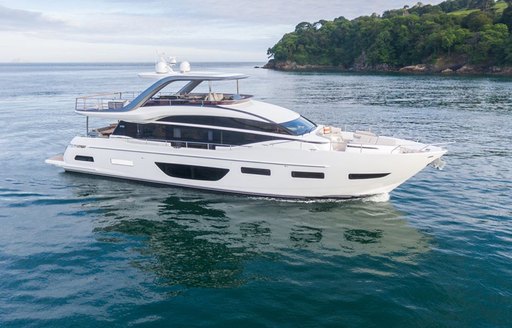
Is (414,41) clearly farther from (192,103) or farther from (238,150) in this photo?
(238,150)

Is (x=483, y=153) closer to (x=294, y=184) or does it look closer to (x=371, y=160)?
(x=371, y=160)

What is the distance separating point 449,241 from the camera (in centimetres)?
1307

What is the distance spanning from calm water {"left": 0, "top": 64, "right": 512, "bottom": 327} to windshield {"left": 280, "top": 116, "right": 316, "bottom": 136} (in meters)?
2.88

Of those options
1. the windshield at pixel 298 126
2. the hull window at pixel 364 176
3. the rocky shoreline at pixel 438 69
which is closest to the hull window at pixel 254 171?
the windshield at pixel 298 126

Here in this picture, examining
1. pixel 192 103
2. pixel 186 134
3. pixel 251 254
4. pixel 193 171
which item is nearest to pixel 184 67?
pixel 192 103

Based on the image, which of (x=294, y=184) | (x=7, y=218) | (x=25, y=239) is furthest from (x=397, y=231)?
(x=7, y=218)

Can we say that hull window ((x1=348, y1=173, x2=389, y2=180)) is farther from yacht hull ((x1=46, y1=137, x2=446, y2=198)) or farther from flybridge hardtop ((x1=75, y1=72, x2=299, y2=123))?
flybridge hardtop ((x1=75, y1=72, x2=299, y2=123))

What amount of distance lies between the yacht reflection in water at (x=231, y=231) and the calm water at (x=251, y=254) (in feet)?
0.20

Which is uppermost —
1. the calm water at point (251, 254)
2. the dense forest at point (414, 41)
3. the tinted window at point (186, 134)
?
the dense forest at point (414, 41)

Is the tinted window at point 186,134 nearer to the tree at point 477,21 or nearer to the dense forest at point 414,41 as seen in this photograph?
the dense forest at point 414,41

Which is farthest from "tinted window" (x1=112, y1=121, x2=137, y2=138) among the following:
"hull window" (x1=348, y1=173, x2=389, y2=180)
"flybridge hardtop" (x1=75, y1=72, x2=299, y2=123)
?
"hull window" (x1=348, y1=173, x2=389, y2=180)

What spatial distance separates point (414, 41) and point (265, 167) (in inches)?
4225

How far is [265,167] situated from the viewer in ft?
52.7

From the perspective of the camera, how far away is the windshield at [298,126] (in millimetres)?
16562
